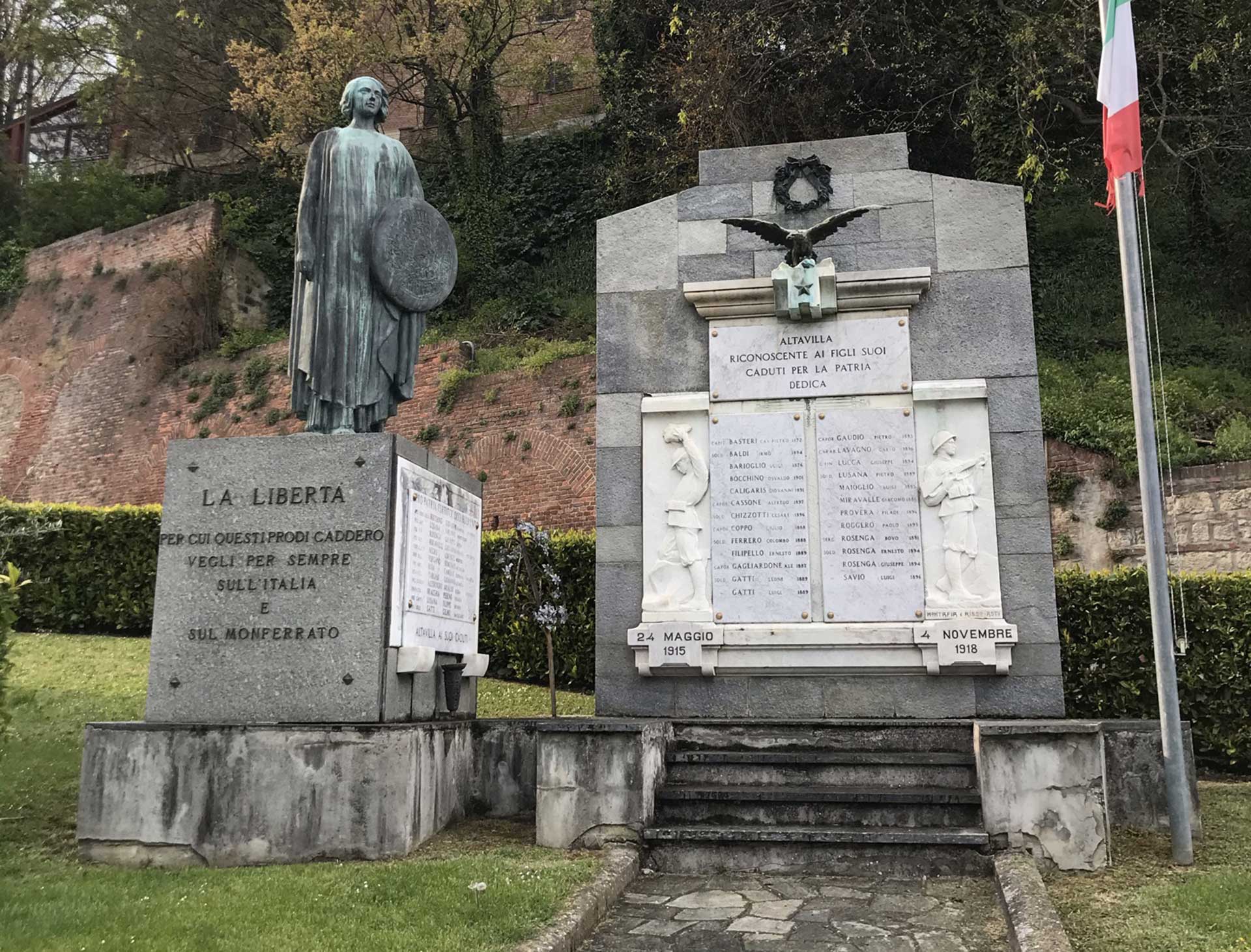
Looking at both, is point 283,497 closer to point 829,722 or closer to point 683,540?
point 683,540

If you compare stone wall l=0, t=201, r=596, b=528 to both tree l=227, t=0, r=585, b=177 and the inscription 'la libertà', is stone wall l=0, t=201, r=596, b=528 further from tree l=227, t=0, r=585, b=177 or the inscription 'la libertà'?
the inscription 'la libertà'

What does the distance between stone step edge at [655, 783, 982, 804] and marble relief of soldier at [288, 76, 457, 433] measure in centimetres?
293

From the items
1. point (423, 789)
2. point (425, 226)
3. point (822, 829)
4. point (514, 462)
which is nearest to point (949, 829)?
point (822, 829)

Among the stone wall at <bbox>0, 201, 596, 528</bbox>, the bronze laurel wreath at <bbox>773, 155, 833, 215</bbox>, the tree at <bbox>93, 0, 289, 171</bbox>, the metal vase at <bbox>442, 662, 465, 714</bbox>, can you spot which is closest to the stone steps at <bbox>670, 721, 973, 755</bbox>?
the metal vase at <bbox>442, 662, 465, 714</bbox>

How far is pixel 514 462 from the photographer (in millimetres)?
18500

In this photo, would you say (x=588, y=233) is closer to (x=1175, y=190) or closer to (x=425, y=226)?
(x=1175, y=190)

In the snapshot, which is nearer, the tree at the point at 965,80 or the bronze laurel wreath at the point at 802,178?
the bronze laurel wreath at the point at 802,178

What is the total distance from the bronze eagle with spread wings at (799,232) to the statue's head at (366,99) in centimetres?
262

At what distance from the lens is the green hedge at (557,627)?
467 inches

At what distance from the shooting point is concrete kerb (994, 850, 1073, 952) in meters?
4.26

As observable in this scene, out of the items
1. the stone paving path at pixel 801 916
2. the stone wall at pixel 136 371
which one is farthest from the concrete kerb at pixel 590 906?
the stone wall at pixel 136 371

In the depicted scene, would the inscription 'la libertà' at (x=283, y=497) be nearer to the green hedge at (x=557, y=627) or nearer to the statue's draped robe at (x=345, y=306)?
the statue's draped robe at (x=345, y=306)

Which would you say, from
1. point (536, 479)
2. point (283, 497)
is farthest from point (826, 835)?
point (536, 479)

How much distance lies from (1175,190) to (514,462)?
14010 millimetres
